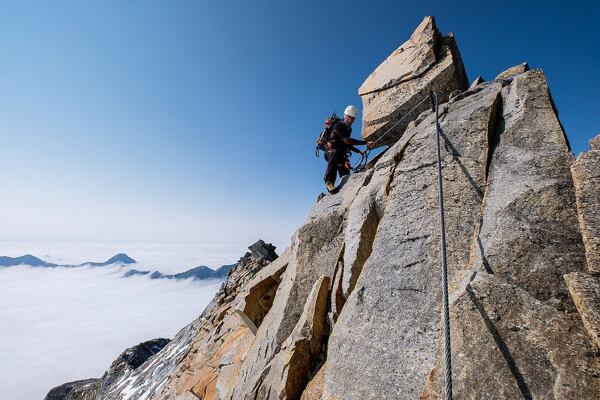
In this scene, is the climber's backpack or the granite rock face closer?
the granite rock face

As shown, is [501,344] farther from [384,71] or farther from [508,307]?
[384,71]

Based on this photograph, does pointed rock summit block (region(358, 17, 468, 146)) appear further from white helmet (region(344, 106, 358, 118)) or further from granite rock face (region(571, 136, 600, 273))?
granite rock face (region(571, 136, 600, 273))

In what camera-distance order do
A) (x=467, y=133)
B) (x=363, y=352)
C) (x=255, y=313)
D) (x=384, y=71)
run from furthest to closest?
(x=384, y=71), (x=255, y=313), (x=467, y=133), (x=363, y=352)

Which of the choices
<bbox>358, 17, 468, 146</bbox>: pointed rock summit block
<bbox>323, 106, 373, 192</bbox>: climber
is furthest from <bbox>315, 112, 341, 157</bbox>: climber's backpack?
<bbox>358, 17, 468, 146</bbox>: pointed rock summit block

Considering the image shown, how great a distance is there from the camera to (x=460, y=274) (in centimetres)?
525

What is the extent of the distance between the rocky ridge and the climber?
1948mm

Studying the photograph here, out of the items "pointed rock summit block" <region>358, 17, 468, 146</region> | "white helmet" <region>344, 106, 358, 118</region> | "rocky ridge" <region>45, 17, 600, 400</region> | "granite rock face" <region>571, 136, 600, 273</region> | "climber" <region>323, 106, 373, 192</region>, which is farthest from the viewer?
"white helmet" <region>344, 106, 358, 118</region>

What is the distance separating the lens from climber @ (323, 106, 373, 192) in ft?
43.5

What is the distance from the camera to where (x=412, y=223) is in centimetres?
750

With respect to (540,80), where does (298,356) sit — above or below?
below

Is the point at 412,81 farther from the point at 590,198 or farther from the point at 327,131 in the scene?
the point at 590,198

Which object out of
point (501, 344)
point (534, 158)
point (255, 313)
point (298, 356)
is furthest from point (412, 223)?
point (255, 313)

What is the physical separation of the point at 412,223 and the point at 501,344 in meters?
3.60

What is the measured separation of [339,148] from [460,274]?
936 cm
